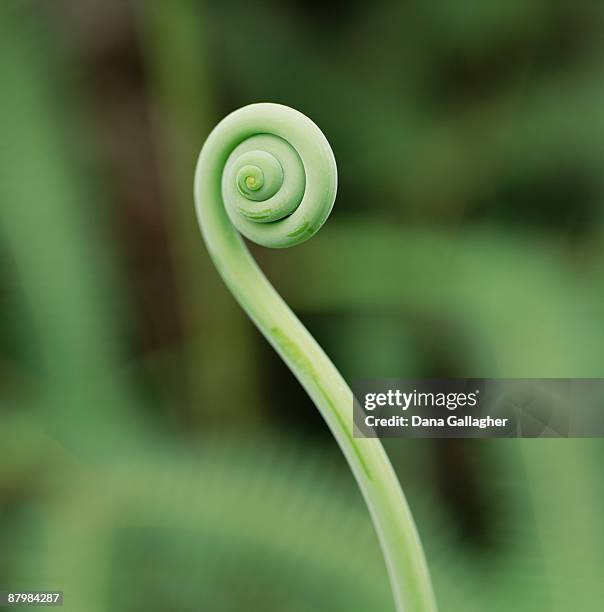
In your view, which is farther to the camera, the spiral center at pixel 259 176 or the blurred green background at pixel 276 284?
the blurred green background at pixel 276 284

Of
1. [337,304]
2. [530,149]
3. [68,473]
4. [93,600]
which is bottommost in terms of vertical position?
[93,600]

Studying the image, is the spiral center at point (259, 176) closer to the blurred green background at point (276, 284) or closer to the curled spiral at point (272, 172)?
the curled spiral at point (272, 172)

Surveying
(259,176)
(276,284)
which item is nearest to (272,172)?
(259,176)

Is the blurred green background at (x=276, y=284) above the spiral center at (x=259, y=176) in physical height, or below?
above

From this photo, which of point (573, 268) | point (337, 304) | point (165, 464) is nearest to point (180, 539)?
point (165, 464)

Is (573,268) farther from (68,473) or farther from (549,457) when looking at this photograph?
(68,473)

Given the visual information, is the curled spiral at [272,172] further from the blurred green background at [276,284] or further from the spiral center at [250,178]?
the blurred green background at [276,284]

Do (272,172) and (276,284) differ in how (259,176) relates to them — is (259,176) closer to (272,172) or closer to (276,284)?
(272,172)

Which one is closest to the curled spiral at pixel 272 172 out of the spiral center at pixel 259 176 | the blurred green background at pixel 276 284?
the spiral center at pixel 259 176
